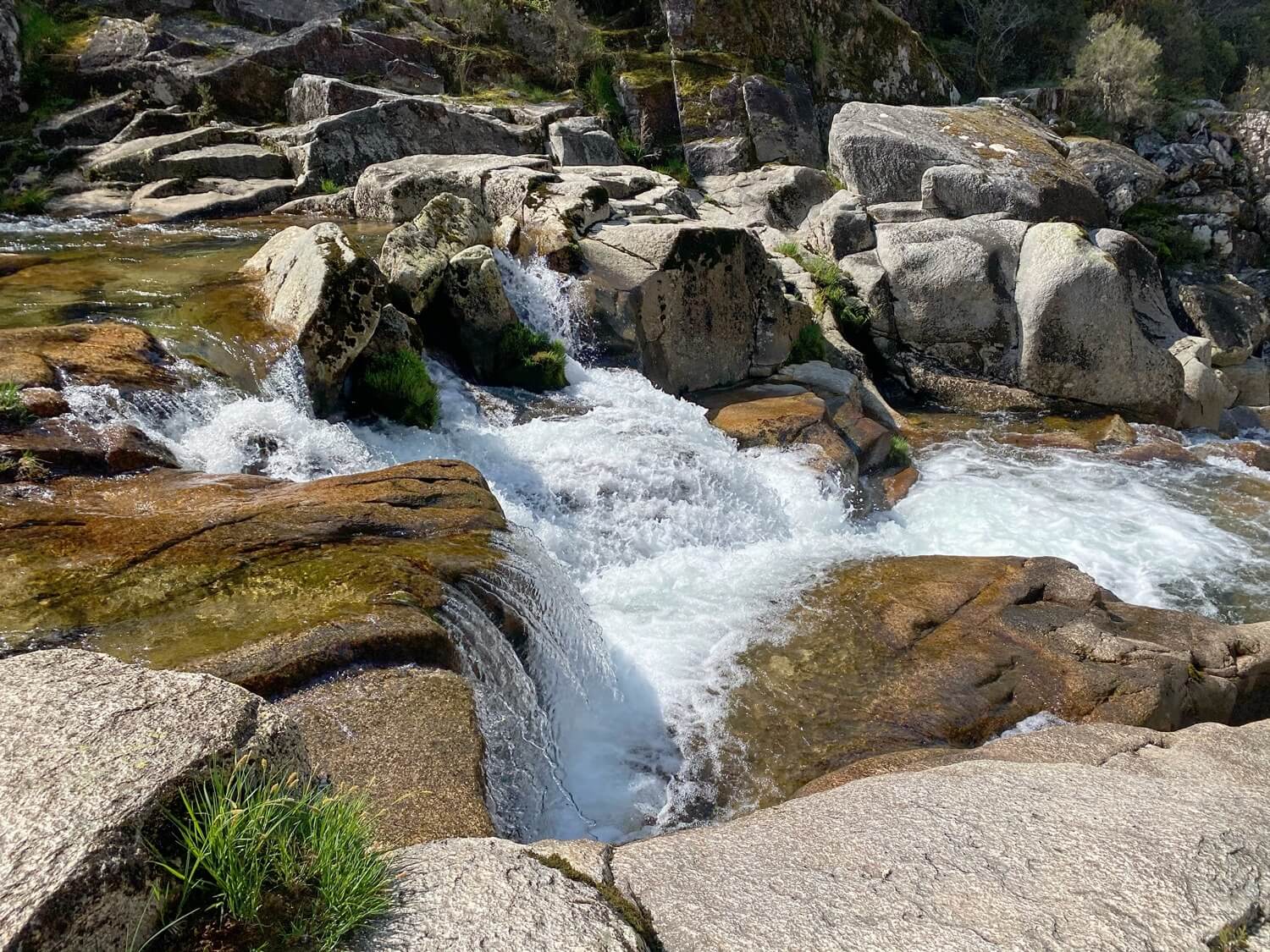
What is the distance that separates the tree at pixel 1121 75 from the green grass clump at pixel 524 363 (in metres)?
19.5

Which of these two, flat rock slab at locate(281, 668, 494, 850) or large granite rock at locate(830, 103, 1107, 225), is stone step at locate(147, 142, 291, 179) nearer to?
large granite rock at locate(830, 103, 1107, 225)

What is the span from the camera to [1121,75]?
72.5ft

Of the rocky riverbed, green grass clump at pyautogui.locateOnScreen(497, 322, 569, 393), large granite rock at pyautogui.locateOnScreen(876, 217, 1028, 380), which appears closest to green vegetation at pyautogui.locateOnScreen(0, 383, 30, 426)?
Answer: the rocky riverbed

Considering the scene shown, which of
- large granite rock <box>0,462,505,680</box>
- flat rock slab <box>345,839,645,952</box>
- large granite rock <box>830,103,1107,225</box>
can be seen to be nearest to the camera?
flat rock slab <box>345,839,645,952</box>

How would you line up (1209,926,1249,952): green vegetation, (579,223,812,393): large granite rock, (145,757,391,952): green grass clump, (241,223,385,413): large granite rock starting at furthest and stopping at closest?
1. (579,223,812,393): large granite rock
2. (241,223,385,413): large granite rock
3. (1209,926,1249,952): green vegetation
4. (145,757,391,952): green grass clump

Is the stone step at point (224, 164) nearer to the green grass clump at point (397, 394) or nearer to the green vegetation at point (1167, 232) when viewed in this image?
the green grass clump at point (397, 394)

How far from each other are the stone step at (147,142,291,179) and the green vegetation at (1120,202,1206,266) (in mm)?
19298

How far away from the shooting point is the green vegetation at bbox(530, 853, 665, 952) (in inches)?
104

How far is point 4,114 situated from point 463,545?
20.1 m

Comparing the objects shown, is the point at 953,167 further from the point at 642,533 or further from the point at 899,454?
the point at 642,533

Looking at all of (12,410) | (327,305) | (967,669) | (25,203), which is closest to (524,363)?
(327,305)

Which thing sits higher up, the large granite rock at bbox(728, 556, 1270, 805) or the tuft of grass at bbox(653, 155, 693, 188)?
the tuft of grass at bbox(653, 155, 693, 188)

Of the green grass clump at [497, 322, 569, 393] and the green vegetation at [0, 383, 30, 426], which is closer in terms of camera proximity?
the green vegetation at [0, 383, 30, 426]

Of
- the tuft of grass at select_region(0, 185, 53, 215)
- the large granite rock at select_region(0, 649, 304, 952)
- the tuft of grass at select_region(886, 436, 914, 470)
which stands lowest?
the tuft of grass at select_region(886, 436, 914, 470)
